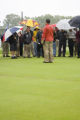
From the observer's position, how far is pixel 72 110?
20.7 feet

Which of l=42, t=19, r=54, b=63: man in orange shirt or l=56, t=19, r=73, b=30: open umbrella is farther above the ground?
l=56, t=19, r=73, b=30: open umbrella

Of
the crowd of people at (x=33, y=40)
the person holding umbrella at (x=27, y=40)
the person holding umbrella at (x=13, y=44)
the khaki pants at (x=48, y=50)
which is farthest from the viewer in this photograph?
the person holding umbrella at (x=27, y=40)

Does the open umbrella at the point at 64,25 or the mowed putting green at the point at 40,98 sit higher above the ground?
the open umbrella at the point at 64,25

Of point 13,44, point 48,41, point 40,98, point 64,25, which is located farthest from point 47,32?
point 40,98

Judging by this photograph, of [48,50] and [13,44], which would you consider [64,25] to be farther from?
[48,50]

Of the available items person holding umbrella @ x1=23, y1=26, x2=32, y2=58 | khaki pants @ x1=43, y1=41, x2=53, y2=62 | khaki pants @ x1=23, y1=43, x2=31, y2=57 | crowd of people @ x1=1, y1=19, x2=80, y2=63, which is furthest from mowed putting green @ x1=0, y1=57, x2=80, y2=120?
khaki pants @ x1=23, y1=43, x2=31, y2=57

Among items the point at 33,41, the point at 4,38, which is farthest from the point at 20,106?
the point at 33,41

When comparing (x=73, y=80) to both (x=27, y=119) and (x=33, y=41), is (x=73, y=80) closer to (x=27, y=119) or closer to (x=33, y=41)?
(x=27, y=119)

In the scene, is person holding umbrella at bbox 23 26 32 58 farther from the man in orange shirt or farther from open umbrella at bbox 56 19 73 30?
the man in orange shirt

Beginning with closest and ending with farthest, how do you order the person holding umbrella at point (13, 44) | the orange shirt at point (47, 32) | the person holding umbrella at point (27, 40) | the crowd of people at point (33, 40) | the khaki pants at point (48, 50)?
1. the orange shirt at point (47, 32)
2. the khaki pants at point (48, 50)
3. the person holding umbrella at point (13, 44)
4. the crowd of people at point (33, 40)
5. the person holding umbrella at point (27, 40)


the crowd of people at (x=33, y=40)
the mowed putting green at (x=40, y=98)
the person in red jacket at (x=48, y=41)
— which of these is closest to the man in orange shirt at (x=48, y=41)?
the person in red jacket at (x=48, y=41)

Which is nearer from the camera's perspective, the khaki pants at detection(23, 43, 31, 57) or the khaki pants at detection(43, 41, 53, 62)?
the khaki pants at detection(43, 41, 53, 62)

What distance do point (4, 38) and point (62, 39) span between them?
3.86m

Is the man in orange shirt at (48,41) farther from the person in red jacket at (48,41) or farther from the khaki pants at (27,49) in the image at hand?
the khaki pants at (27,49)
